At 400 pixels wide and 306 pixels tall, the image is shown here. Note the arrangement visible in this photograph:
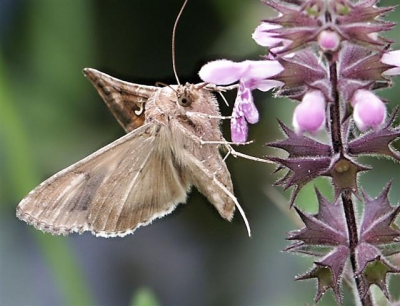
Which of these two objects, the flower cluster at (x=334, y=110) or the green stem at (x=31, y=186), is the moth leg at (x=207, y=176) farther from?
the green stem at (x=31, y=186)

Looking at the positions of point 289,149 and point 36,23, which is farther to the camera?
point 36,23

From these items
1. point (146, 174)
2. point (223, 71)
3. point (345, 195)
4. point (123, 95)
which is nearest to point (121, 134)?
point (123, 95)

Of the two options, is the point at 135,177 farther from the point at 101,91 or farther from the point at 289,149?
the point at 289,149

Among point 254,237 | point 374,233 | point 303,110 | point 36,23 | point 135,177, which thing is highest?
point 36,23

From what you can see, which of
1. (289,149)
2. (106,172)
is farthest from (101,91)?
(289,149)

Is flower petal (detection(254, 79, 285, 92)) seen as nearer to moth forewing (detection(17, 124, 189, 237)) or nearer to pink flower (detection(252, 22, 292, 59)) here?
pink flower (detection(252, 22, 292, 59))

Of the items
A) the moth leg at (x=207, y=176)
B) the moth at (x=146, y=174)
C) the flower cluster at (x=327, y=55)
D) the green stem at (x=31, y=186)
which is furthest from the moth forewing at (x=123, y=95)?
the flower cluster at (x=327, y=55)
